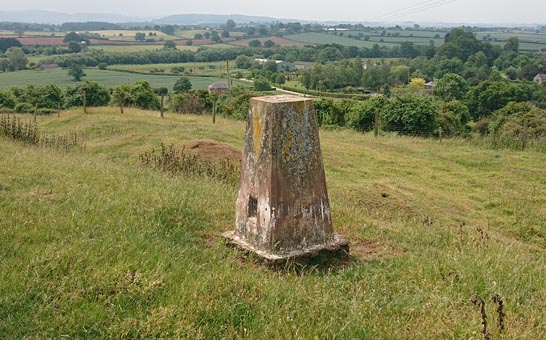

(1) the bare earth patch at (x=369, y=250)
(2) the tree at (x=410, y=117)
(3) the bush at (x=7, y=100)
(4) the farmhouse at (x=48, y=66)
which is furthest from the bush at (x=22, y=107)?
(4) the farmhouse at (x=48, y=66)

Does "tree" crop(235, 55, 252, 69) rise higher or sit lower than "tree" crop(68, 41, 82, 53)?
lower

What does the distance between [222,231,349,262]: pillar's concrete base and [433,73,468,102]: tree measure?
48.3 meters

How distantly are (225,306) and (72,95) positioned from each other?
45.8 meters

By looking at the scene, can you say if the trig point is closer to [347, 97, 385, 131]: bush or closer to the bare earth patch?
the bare earth patch

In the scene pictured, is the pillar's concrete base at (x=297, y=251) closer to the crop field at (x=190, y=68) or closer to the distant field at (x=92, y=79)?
the distant field at (x=92, y=79)

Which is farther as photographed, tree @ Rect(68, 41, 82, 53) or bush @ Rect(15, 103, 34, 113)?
tree @ Rect(68, 41, 82, 53)

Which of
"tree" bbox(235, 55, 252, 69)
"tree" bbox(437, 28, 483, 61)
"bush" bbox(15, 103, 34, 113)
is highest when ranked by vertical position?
"tree" bbox(437, 28, 483, 61)

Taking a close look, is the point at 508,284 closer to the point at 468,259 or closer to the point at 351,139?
the point at 468,259

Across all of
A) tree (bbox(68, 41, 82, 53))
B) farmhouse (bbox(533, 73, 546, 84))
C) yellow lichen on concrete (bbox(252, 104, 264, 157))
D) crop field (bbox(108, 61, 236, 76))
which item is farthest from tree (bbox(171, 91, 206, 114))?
tree (bbox(68, 41, 82, 53))

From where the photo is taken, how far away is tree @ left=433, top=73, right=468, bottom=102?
51.5 m

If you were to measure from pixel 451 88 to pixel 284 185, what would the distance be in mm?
50138

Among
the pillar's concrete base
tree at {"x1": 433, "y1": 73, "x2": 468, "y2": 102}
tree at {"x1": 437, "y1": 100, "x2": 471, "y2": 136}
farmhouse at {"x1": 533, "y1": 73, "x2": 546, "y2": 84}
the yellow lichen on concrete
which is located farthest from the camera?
farmhouse at {"x1": 533, "y1": 73, "x2": 546, "y2": 84}

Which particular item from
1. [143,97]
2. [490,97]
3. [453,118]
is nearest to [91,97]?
[143,97]

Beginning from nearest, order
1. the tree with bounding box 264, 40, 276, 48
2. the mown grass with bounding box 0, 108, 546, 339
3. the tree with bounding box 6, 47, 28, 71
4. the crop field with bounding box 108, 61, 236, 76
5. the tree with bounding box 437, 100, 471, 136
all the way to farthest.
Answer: the mown grass with bounding box 0, 108, 546, 339 < the tree with bounding box 437, 100, 471, 136 < the tree with bounding box 6, 47, 28, 71 < the crop field with bounding box 108, 61, 236, 76 < the tree with bounding box 264, 40, 276, 48
